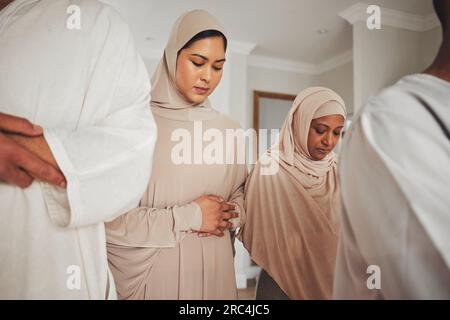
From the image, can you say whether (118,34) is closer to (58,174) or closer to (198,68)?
(198,68)

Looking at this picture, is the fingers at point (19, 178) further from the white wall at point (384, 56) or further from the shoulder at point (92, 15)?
the white wall at point (384, 56)

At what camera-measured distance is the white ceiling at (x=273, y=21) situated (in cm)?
78

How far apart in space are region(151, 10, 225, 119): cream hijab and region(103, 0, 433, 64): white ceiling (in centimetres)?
3

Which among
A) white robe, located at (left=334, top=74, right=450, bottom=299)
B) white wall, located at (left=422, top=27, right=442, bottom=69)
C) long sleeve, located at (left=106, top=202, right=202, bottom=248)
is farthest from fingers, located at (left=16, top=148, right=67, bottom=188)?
white wall, located at (left=422, top=27, right=442, bottom=69)

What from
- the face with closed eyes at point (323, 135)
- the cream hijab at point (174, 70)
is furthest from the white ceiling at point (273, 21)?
the face with closed eyes at point (323, 135)

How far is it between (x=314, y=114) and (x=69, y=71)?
1.67 ft

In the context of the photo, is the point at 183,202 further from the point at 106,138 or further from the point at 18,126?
the point at 18,126

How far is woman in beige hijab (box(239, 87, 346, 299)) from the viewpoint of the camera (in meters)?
0.83

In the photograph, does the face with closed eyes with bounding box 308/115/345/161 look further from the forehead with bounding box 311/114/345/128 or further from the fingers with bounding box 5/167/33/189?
the fingers with bounding box 5/167/33/189

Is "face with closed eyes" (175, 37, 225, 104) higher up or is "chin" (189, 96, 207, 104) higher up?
"face with closed eyes" (175, 37, 225, 104)

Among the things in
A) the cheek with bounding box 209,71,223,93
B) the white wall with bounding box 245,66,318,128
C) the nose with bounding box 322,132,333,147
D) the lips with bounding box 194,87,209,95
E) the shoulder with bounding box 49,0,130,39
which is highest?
the shoulder with bounding box 49,0,130,39

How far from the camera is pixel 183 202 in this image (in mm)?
752

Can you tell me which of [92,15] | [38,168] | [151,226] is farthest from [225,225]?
[92,15]

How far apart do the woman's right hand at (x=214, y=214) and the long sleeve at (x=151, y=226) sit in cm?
2
